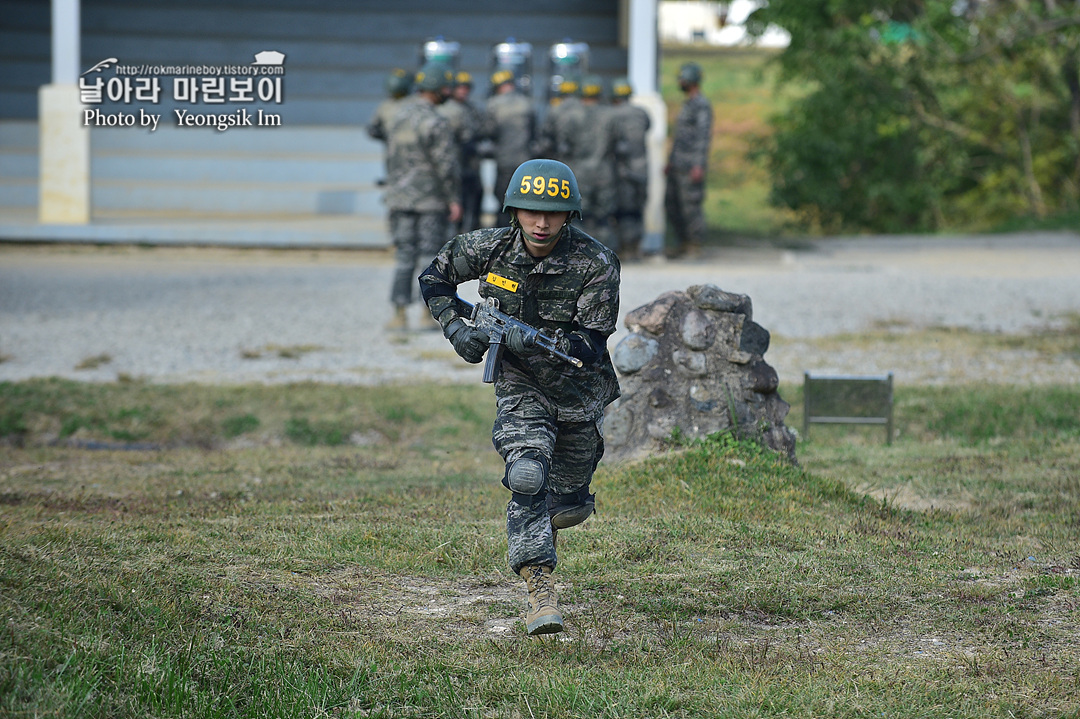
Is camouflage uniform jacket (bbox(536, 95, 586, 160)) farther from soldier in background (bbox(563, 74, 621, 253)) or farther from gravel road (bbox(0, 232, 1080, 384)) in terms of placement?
gravel road (bbox(0, 232, 1080, 384))

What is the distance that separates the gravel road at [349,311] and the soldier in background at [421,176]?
2.79 ft

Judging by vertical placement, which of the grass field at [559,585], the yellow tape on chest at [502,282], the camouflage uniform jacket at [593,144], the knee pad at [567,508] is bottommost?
the grass field at [559,585]

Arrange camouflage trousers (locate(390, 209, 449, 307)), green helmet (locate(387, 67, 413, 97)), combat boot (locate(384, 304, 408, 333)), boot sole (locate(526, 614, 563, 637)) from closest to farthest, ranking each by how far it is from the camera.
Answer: boot sole (locate(526, 614, 563, 637)) → camouflage trousers (locate(390, 209, 449, 307)) → combat boot (locate(384, 304, 408, 333)) → green helmet (locate(387, 67, 413, 97))

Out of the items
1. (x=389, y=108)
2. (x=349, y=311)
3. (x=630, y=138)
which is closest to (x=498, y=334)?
(x=349, y=311)

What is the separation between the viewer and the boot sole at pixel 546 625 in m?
4.31

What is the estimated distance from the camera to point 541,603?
442cm

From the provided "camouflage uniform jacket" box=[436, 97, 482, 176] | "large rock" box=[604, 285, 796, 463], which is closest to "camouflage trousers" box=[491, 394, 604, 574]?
"large rock" box=[604, 285, 796, 463]

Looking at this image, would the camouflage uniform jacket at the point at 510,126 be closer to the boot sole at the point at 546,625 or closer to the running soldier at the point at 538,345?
the running soldier at the point at 538,345

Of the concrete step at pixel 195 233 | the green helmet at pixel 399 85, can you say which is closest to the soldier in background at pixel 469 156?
the green helmet at pixel 399 85

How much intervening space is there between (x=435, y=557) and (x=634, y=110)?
1217cm

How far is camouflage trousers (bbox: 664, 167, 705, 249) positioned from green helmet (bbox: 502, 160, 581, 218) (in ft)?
46.2

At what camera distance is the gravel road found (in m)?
11.0

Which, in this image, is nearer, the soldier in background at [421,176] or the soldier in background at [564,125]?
the soldier in background at [421,176]

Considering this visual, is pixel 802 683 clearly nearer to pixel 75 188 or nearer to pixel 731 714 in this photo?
pixel 731 714
